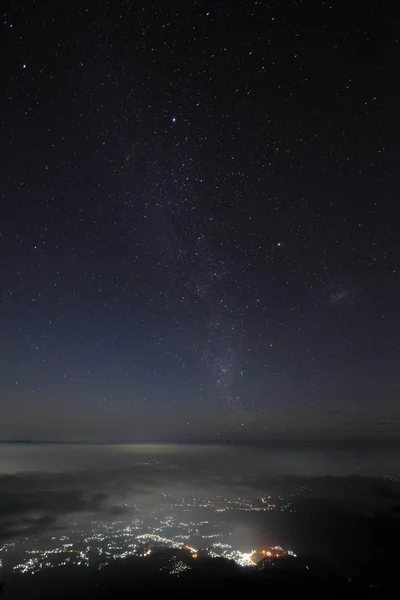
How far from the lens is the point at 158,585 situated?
76.3 ft

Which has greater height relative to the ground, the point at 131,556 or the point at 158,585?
the point at 158,585

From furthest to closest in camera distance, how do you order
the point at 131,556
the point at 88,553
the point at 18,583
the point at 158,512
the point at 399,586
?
the point at 158,512
the point at 88,553
the point at 131,556
the point at 18,583
the point at 399,586

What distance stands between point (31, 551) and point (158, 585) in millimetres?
19753

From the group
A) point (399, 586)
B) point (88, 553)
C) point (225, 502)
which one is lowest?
point (225, 502)

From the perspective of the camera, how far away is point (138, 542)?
3716cm

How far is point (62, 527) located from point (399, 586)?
41614 mm

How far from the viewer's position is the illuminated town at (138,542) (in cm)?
3072

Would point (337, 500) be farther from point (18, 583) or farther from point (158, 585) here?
point (18, 583)

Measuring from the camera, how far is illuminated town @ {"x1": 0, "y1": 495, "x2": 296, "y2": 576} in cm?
3072

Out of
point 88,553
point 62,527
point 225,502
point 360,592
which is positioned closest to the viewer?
point 360,592

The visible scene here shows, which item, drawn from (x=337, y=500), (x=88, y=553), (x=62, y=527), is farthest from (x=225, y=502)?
(x=88, y=553)

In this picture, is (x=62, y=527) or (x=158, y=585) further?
(x=62, y=527)

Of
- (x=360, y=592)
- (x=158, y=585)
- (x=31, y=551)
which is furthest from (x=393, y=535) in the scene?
(x=31, y=551)

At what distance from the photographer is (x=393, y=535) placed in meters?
32.4
